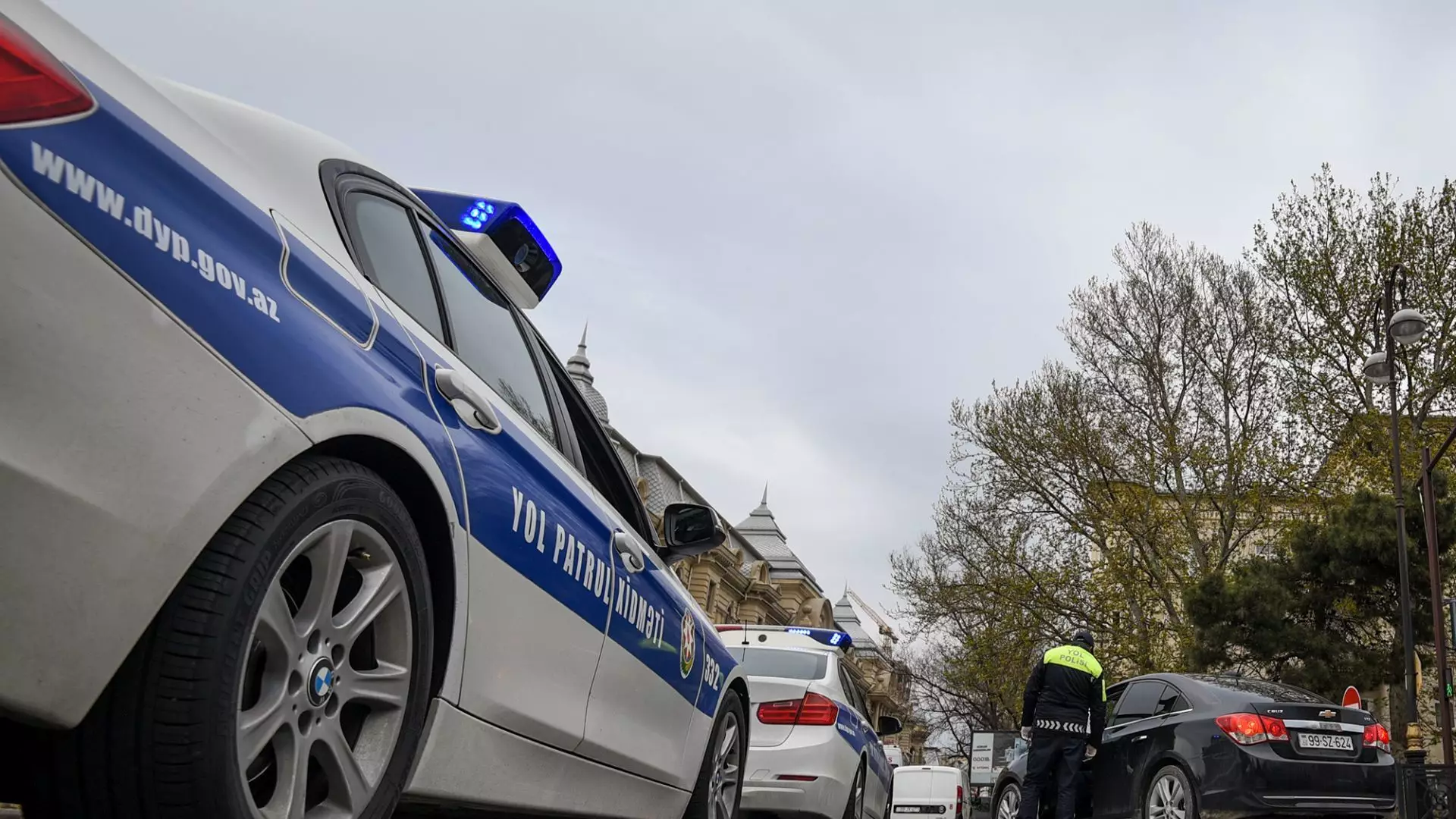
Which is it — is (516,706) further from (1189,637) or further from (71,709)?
(1189,637)

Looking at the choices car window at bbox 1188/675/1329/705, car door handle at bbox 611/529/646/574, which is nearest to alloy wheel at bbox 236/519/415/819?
car door handle at bbox 611/529/646/574

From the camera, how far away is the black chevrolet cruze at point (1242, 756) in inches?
376

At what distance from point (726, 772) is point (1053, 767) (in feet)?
18.1

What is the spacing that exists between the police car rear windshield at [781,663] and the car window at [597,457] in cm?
477

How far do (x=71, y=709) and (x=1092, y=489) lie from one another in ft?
103

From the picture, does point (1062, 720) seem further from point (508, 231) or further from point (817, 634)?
point (508, 231)

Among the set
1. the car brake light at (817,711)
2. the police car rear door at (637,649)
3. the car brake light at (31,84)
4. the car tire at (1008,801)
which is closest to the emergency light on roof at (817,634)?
the car brake light at (817,711)

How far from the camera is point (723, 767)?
5.90m

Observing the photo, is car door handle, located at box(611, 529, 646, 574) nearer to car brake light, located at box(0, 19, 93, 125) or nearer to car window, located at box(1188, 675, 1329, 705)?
car brake light, located at box(0, 19, 93, 125)

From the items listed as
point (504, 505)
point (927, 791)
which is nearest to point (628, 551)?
point (504, 505)

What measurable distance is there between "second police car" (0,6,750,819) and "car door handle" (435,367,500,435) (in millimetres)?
12

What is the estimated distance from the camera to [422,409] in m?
2.90

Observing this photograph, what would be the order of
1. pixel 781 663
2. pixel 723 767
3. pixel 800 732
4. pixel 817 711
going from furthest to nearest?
1. pixel 781 663
2. pixel 817 711
3. pixel 800 732
4. pixel 723 767

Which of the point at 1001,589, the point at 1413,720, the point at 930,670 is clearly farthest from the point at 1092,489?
the point at 930,670
